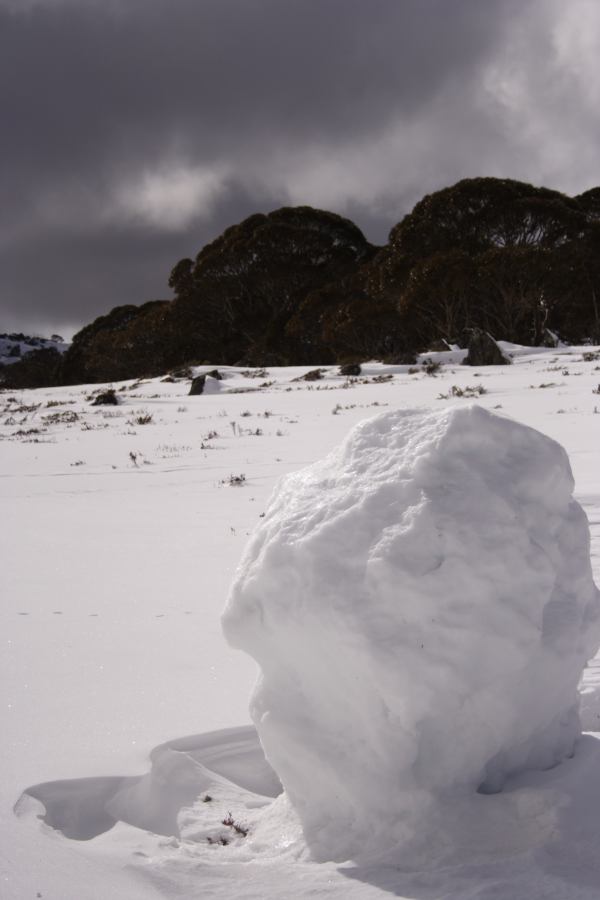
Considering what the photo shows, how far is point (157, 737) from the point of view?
1.89m

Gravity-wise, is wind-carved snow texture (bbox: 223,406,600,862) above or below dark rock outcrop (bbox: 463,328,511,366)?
below

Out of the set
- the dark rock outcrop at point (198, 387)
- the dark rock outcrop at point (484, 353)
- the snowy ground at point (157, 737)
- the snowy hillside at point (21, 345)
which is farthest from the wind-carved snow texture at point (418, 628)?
the snowy hillside at point (21, 345)

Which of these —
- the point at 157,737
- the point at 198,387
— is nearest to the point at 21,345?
the point at 198,387

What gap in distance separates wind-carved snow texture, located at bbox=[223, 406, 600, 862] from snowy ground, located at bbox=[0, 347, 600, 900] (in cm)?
11

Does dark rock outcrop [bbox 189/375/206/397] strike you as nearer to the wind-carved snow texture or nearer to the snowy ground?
the snowy ground

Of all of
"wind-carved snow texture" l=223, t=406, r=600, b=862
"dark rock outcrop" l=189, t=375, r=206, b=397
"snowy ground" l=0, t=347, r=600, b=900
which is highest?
"dark rock outcrop" l=189, t=375, r=206, b=397

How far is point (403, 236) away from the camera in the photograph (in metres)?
26.4

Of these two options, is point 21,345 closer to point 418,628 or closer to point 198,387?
point 198,387

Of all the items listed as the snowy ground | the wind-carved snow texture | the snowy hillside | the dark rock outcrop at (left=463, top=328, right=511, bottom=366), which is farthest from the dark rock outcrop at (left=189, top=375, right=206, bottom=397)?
the snowy hillside

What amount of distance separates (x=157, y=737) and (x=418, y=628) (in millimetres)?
957

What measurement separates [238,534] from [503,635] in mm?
2933

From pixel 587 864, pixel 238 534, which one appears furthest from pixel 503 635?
pixel 238 534

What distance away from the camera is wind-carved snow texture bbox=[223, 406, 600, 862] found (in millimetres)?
1400

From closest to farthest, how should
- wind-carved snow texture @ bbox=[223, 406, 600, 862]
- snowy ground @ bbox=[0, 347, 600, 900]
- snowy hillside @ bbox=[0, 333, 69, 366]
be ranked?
1. snowy ground @ bbox=[0, 347, 600, 900]
2. wind-carved snow texture @ bbox=[223, 406, 600, 862]
3. snowy hillside @ bbox=[0, 333, 69, 366]
